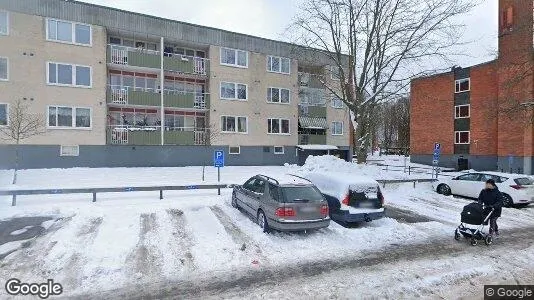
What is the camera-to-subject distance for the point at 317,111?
32594 mm

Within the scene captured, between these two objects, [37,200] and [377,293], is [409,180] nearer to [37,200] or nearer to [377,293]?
[377,293]

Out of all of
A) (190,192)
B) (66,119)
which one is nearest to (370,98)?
(190,192)

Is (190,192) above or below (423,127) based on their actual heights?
below

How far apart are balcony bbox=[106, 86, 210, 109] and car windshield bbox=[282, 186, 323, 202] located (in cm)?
1897

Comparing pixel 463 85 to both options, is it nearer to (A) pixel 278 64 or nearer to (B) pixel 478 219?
(A) pixel 278 64

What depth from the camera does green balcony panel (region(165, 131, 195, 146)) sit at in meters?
25.4

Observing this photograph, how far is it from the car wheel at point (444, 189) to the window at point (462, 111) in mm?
21387

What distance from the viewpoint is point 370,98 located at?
21203mm

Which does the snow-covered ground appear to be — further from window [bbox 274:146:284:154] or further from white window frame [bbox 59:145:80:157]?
window [bbox 274:146:284:154]

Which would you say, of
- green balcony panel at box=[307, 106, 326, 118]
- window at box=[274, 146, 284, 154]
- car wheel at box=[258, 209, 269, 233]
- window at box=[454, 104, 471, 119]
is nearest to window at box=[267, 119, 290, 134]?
window at box=[274, 146, 284, 154]

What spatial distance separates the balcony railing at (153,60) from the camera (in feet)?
78.9

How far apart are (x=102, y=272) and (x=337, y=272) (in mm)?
4506

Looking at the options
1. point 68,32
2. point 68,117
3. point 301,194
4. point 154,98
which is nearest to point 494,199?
point 301,194

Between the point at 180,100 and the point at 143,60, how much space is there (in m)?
3.87
